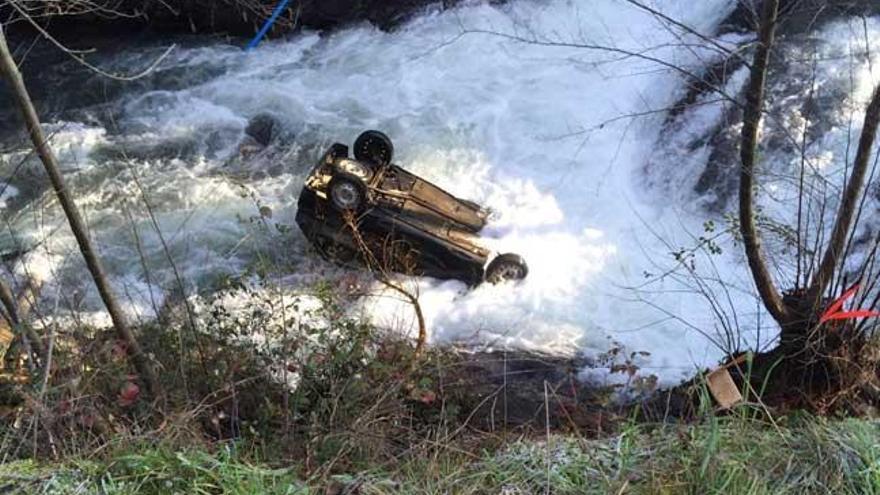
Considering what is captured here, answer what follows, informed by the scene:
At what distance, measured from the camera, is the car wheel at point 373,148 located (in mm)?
8359

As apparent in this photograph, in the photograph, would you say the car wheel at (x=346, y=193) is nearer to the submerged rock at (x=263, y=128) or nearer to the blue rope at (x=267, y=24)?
the submerged rock at (x=263, y=128)

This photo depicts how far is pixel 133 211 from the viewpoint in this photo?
9289mm

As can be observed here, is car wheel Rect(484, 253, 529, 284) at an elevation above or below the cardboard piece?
below

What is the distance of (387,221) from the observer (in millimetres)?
8094

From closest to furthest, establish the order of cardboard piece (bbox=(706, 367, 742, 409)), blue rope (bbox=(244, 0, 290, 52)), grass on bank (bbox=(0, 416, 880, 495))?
1. grass on bank (bbox=(0, 416, 880, 495))
2. cardboard piece (bbox=(706, 367, 742, 409))
3. blue rope (bbox=(244, 0, 290, 52))

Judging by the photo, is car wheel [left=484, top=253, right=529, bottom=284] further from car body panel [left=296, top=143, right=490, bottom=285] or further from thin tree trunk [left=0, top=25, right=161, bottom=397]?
thin tree trunk [left=0, top=25, right=161, bottom=397]

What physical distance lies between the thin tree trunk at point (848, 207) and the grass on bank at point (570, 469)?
2.75 metres

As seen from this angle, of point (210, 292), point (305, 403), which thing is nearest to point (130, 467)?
point (305, 403)

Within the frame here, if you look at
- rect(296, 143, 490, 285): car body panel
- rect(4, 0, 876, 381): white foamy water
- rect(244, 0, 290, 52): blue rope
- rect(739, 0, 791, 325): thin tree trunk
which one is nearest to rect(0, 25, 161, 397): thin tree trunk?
rect(4, 0, 876, 381): white foamy water

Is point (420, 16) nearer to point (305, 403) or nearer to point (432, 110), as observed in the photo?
point (432, 110)

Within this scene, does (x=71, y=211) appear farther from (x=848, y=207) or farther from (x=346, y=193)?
(x=848, y=207)

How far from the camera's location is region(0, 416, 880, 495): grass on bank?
2951 millimetres

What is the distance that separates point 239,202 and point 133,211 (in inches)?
42.1

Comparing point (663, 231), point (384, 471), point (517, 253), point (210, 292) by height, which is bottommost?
point (210, 292)
